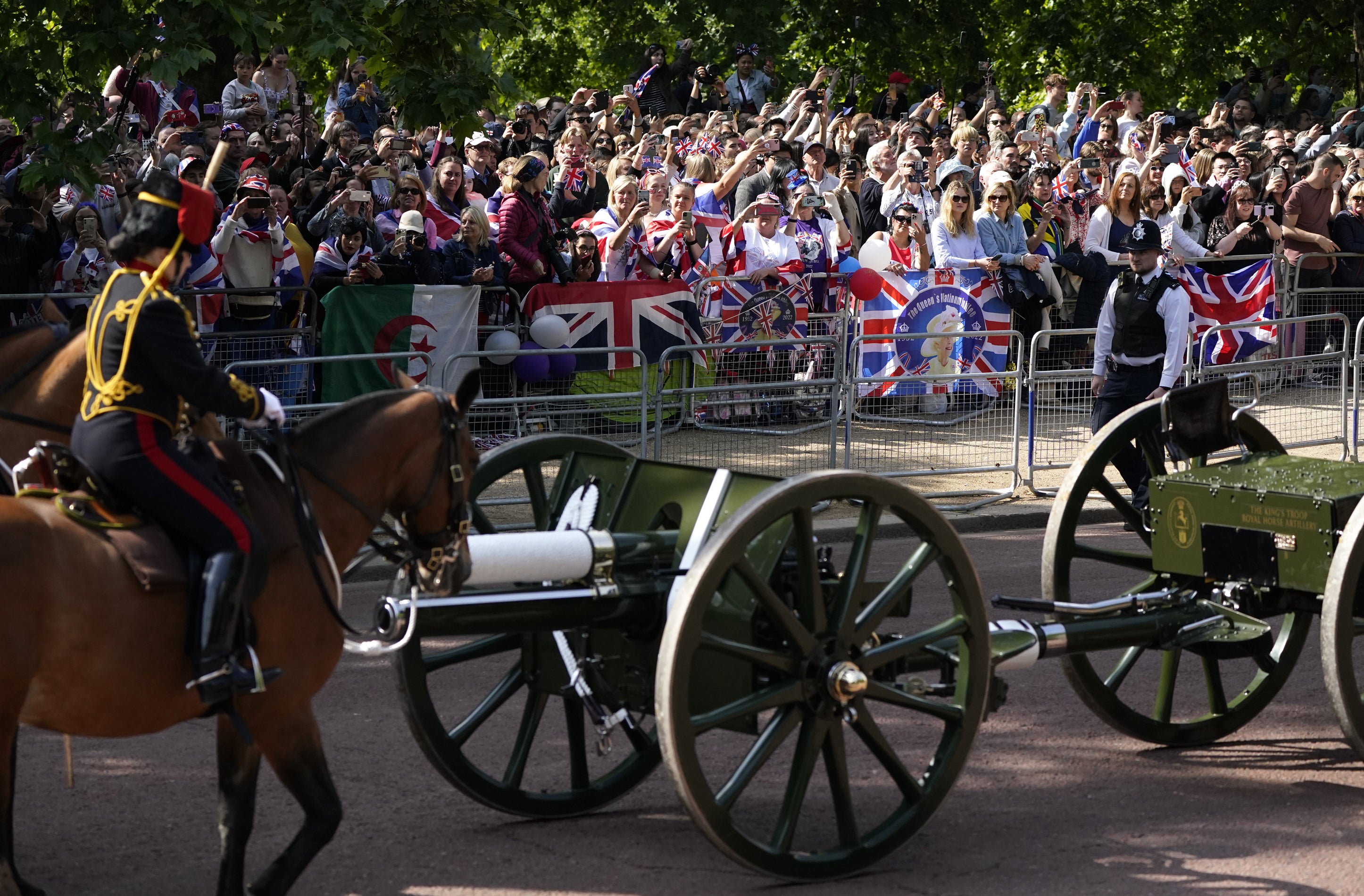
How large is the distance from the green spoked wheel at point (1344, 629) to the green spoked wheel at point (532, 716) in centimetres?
227

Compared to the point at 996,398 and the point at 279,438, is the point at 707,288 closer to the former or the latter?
the point at 996,398

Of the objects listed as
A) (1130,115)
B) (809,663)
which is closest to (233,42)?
(809,663)

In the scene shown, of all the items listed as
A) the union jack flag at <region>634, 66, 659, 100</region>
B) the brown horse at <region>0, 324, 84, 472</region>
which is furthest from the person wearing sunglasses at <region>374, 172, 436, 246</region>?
the union jack flag at <region>634, 66, 659, 100</region>

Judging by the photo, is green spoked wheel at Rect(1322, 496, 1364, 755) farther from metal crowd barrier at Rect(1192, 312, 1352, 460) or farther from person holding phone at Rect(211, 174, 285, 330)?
person holding phone at Rect(211, 174, 285, 330)

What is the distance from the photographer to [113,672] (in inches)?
181

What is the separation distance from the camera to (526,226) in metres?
13.1

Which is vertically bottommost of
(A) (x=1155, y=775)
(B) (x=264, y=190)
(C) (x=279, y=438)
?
(A) (x=1155, y=775)

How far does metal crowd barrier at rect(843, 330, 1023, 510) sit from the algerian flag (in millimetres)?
2810

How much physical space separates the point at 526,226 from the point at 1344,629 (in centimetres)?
843

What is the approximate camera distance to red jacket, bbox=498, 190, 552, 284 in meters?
12.9

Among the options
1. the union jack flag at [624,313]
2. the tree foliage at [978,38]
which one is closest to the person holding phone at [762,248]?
the union jack flag at [624,313]

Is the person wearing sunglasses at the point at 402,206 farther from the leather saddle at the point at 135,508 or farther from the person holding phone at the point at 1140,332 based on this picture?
the leather saddle at the point at 135,508

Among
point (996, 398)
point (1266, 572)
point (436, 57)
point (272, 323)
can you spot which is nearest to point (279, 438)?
point (1266, 572)

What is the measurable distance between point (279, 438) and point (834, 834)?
2273mm
